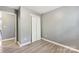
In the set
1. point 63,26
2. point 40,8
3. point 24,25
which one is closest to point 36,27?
point 24,25

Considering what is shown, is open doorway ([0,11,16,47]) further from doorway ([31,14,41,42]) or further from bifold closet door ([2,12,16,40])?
doorway ([31,14,41,42])

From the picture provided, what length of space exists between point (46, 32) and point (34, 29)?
0.61 meters

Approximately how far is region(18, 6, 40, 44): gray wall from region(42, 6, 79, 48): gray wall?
0.77 m

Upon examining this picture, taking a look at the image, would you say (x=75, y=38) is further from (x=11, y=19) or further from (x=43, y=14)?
(x=11, y=19)

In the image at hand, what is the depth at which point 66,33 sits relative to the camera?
3.49 meters

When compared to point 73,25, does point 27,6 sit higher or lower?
higher

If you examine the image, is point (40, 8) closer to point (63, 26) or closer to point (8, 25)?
point (63, 26)

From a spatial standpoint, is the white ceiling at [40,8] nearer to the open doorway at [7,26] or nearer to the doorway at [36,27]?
the doorway at [36,27]

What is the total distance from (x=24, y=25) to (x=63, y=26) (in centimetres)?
184

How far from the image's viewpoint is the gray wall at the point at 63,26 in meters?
3.11

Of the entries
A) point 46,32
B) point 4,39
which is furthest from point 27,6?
point 4,39

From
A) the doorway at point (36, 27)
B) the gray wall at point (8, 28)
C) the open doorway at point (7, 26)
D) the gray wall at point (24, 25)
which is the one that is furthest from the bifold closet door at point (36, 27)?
the gray wall at point (8, 28)

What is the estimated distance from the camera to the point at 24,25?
3.84 meters

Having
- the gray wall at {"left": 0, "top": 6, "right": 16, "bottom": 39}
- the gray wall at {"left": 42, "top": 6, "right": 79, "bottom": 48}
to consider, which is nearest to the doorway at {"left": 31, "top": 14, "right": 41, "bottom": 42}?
the gray wall at {"left": 42, "top": 6, "right": 79, "bottom": 48}
